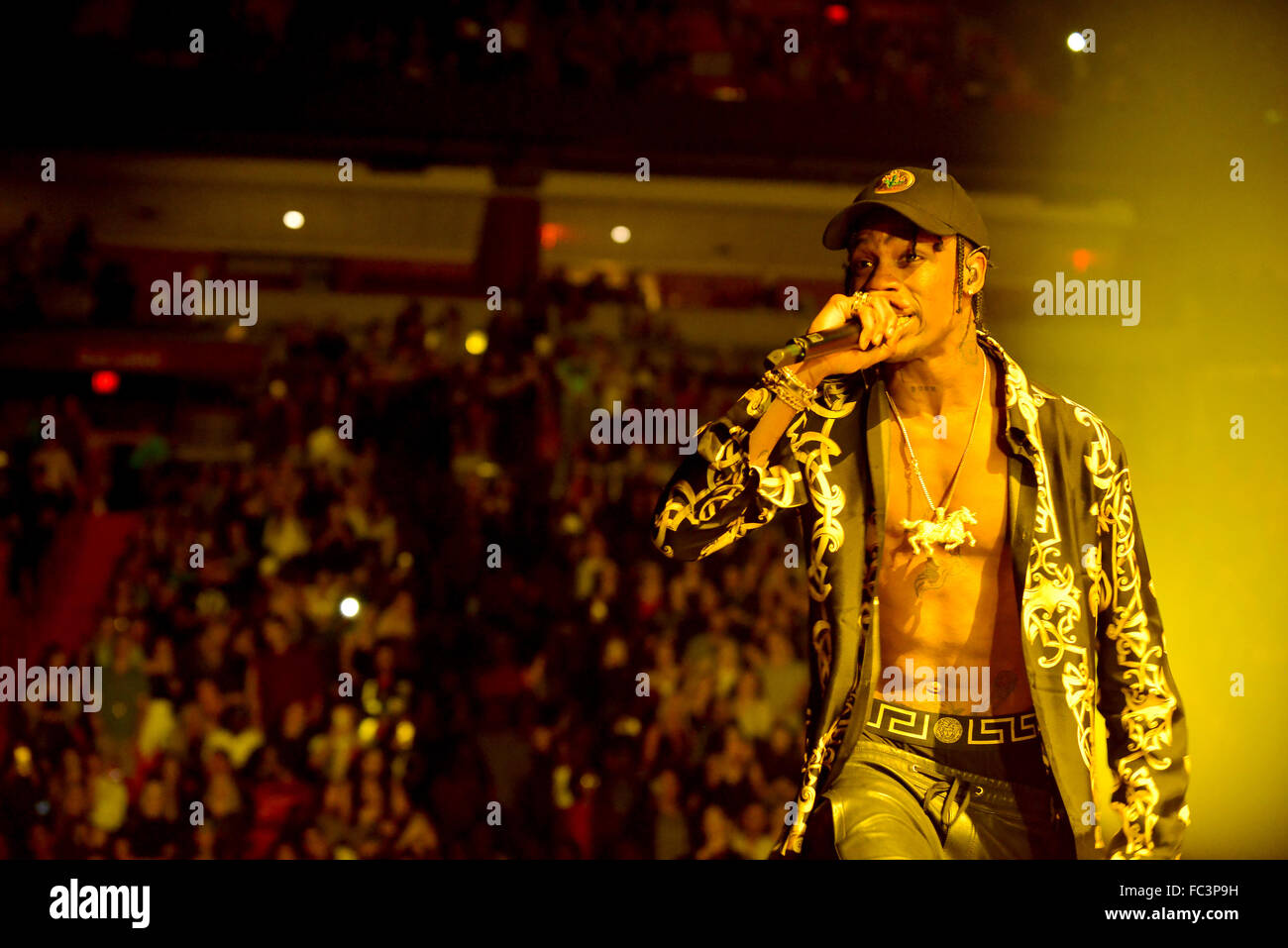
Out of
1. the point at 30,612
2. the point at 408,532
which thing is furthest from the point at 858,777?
the point at 30,612

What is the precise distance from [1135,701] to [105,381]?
365 inches

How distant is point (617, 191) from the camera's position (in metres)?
10.8

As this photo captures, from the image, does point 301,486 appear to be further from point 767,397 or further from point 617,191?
point 767,397

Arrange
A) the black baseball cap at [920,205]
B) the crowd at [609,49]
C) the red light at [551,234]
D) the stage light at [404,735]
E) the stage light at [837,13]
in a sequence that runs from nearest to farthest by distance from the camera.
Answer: the black baseball cap at [920,205]
the stage light at [404,735]
the crowd at [609,49]
the stage light at [837,13]
the red light at [551,234]

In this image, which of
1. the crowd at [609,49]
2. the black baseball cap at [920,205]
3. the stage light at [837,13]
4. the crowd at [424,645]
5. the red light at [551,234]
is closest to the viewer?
the black baseball cap at [920,205]

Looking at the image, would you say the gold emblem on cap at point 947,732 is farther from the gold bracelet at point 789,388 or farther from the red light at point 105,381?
the red light at point 105,381

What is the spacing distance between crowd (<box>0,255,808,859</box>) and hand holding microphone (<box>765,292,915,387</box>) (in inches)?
164

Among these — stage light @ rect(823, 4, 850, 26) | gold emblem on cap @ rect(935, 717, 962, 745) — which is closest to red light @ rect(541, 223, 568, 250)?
stage light @ rect(823, 4, 850, 26)

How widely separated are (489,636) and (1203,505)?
3768 millimetres

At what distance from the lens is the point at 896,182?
8.52 ft

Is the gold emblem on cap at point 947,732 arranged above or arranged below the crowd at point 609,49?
below

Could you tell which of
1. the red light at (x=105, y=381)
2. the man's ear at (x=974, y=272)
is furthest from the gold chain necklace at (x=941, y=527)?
the red light at (x=105, y=381)

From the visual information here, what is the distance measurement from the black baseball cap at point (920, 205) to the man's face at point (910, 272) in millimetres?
32

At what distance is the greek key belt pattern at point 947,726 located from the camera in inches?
103
